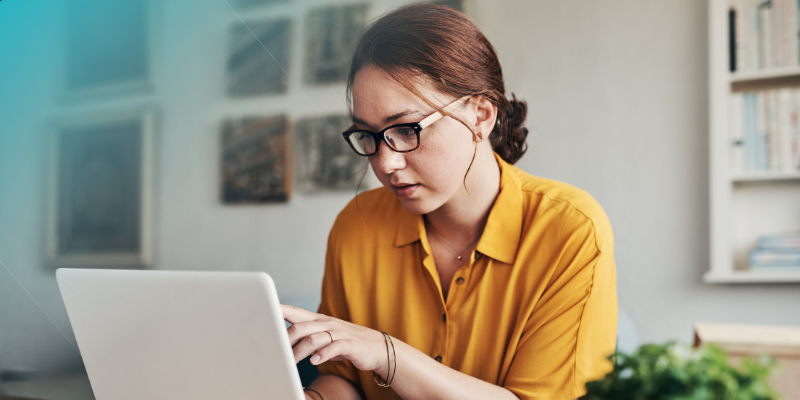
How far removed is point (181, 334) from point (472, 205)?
0.55 metres

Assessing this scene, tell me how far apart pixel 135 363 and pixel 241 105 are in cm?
72

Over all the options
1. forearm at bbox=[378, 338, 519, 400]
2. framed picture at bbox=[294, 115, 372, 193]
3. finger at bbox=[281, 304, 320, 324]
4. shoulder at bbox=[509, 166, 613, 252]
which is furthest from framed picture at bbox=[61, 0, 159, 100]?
framed picture at bbox=[294, 115, 372, 193]

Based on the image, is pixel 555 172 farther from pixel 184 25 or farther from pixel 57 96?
pixel 57 96

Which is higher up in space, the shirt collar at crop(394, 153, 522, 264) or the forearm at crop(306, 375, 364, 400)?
the shirt collar at crop(394, 153, 522, 264)

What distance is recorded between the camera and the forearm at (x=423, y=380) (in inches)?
25.6

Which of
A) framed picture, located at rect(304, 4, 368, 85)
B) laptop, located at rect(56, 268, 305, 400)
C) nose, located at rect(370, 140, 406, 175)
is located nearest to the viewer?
laptop, located at rect(56, 268, 305, 400)

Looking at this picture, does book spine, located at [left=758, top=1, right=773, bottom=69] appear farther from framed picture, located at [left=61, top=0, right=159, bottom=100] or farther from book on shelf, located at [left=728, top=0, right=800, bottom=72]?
framed picture, located at [left=61, top=0, right=159, bottom=100]

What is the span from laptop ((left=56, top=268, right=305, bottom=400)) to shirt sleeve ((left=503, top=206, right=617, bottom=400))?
39cm

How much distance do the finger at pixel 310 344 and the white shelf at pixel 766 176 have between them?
4.09ft

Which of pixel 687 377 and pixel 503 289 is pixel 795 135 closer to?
pixel 503 289

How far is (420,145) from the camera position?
76 centimetres

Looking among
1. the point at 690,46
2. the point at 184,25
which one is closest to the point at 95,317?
the point at 184,25

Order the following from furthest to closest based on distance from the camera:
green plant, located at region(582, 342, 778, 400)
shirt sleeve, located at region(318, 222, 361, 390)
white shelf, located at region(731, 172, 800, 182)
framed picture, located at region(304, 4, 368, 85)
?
framed picture, located at region(304, 4, 368, 85)
white shelf, located at region(731, 172, 800, 182)
shirt sleeve, located at region(318, 222, 361, 390)
green plant, located at region(582, 342, 778, 400)

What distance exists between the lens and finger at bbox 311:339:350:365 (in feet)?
1.82
